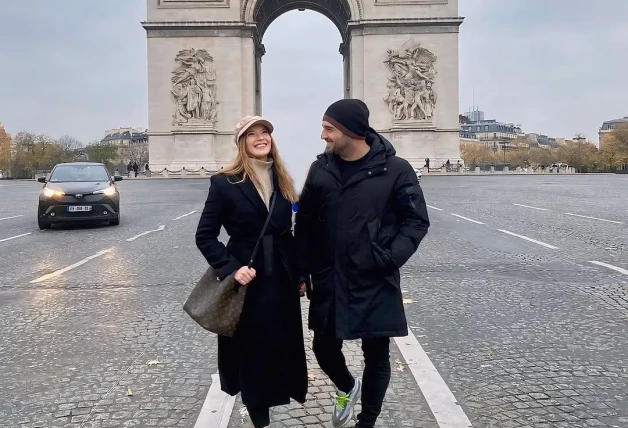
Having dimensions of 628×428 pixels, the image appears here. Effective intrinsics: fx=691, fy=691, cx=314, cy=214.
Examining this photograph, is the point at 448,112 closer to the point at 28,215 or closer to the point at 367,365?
the point at 28,215

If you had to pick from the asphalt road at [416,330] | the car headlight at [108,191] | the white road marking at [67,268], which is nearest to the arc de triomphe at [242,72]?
the car headlight at [108,191]

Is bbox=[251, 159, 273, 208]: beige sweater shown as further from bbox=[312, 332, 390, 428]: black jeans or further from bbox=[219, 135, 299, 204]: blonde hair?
bbox=[312, 332, 390, 428]: black jeans

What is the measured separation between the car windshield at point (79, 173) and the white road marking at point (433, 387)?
11.4m

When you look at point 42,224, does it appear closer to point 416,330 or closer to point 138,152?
point 416,330

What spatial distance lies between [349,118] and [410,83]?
36.6 m

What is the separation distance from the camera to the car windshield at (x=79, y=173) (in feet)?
47.9

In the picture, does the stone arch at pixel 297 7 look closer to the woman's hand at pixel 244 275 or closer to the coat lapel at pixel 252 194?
the coat lapel at pixel 252 194

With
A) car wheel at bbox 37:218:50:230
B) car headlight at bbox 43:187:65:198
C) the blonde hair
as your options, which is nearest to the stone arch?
car headlight at bbox 43:187:65:198

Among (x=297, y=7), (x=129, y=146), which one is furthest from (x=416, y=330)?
(x=129, y=146)

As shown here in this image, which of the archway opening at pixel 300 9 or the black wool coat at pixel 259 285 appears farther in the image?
the archway opening at pixel 300 9

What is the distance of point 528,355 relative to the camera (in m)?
4.38

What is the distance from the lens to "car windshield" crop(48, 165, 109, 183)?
47.9 ft

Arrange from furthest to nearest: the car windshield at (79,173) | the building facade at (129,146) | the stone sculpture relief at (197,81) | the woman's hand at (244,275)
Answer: the building facade at (129,146) < the stone sculpture relief at (197,81) < the car windshield at (79,173) < the woman's hand at (244,275)

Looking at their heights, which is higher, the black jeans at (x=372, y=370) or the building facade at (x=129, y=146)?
the building facade at (x=129, y=146)
